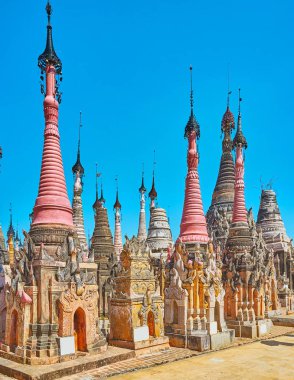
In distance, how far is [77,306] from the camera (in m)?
18.0

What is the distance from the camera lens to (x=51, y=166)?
20.9 metres

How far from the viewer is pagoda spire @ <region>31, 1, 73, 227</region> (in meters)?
20.3

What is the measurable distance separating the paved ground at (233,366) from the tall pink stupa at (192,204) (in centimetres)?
702

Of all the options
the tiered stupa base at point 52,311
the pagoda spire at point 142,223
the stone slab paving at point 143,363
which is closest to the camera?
the stone slab paving at point 143,363

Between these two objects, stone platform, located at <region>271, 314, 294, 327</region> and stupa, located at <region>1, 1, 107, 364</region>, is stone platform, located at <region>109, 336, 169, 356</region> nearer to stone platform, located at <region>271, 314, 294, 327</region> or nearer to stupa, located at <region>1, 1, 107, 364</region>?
stupa, located at <region>1, 1, 107, 364</region>

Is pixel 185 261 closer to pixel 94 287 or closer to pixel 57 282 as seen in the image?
pixel 94 287

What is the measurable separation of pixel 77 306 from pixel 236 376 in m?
6.77

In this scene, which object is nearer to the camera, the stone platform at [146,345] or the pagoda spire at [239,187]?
the stone platform at [146,345]

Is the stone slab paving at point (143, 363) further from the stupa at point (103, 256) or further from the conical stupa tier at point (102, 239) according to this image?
the conical stupa tier at point (102, 239)

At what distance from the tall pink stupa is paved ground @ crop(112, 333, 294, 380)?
23.0 feet

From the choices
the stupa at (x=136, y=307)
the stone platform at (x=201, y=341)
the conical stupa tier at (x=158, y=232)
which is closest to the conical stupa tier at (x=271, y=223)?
the conical stupa tier at (x=158, y=232)

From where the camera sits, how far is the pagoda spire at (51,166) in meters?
20.3

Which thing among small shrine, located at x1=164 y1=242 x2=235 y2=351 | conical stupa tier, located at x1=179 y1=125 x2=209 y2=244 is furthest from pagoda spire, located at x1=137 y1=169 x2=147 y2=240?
small shrine, located at x1=164 y1=242 x2=235 y2=351

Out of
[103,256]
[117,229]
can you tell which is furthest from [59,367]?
[117,229]
